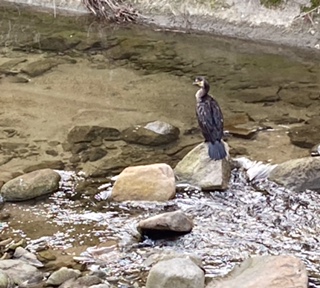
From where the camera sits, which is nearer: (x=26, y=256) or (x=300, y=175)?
(x=26, y=256)

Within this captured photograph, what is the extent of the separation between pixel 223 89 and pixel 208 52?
73.5 inches

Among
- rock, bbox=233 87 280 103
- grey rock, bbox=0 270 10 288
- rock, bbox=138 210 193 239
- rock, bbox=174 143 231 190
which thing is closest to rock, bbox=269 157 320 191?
rock, bbox=174 143 231 190

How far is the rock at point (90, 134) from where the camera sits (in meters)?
7.58

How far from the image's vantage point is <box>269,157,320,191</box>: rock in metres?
6.22

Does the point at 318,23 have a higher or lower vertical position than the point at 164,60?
higher

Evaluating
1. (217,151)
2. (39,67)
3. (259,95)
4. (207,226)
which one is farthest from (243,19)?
(207,226)

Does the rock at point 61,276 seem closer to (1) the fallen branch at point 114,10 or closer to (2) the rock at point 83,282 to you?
(2) the rock at point 83,282

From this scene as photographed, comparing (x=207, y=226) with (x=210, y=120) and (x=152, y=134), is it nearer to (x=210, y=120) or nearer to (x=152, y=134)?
(x=210, y=120)

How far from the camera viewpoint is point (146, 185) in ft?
20.1

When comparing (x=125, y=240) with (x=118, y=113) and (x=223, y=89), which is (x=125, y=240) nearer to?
(x=118, y=113)

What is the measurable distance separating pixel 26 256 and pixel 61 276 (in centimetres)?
52

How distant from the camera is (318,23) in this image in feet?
36.4

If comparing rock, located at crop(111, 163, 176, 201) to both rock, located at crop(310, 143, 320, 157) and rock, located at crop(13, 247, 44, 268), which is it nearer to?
rock, located at crop(13, 247, 44, 268)

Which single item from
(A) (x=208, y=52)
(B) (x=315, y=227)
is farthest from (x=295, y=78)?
(B) (x=315, y=227)
